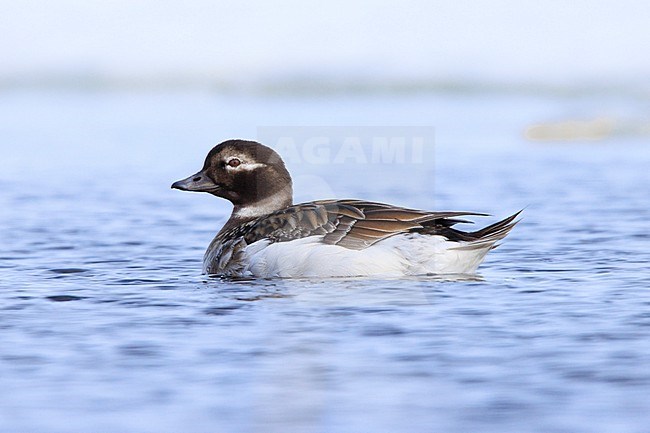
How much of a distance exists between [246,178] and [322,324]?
3.32 metres

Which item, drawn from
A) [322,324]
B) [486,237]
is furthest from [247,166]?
[322,324]

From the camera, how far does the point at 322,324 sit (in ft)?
26.9

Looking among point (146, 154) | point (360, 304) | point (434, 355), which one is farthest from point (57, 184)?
point (434, 355)

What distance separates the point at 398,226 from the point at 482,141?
1386 cm

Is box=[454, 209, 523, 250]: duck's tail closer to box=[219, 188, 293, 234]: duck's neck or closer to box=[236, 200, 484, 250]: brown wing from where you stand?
box=[236, 200, 484, 250]: brown wing

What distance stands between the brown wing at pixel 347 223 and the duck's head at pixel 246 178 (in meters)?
0.95

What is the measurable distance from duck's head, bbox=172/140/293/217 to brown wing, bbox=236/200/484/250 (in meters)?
0.95

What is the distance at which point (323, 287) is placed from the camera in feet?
31.3

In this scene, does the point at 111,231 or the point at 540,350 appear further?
the point at 111,231

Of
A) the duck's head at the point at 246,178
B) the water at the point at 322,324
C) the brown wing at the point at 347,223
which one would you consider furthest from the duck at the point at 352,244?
the duck's head at the point at 246,178

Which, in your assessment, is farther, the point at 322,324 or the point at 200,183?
the point at 200,183

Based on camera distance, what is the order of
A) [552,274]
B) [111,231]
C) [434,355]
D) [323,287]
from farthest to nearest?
[111,231]
[552,274]
[323,287]
[434,355]

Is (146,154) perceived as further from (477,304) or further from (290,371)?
(290,371)

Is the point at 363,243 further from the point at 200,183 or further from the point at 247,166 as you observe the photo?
the point at 200,183
